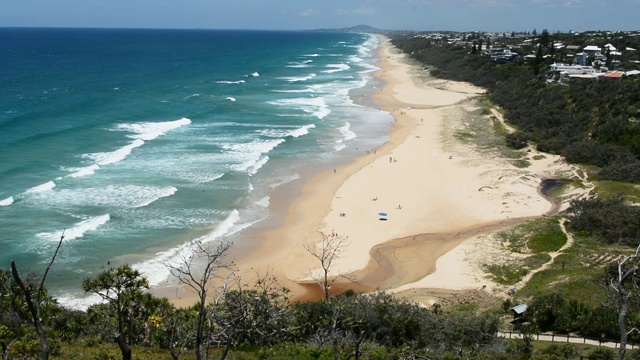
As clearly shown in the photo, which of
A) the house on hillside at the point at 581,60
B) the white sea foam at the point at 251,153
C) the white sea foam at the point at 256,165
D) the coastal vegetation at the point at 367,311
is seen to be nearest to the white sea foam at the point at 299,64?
the house on hillside at the point at 581,60

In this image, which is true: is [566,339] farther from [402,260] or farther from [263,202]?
[263,202]

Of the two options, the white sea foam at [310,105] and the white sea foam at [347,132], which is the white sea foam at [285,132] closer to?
the white sea foam at [347,132]

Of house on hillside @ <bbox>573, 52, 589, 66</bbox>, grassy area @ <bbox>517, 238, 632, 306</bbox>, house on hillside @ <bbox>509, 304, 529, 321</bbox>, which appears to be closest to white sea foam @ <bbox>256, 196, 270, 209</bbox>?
grassy area @ <bbox>517, 238, 632, 306</bbox>

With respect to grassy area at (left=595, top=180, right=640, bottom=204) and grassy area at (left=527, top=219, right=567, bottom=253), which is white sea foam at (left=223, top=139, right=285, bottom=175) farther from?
grassy area at (left=595, top=180, right=640, bottom=204)

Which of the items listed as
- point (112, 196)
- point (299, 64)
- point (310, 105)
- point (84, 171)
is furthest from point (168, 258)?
point (299, 64)

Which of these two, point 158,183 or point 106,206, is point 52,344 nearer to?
point 106,206

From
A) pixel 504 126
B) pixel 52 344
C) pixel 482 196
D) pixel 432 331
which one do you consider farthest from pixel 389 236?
pixel 504 126
